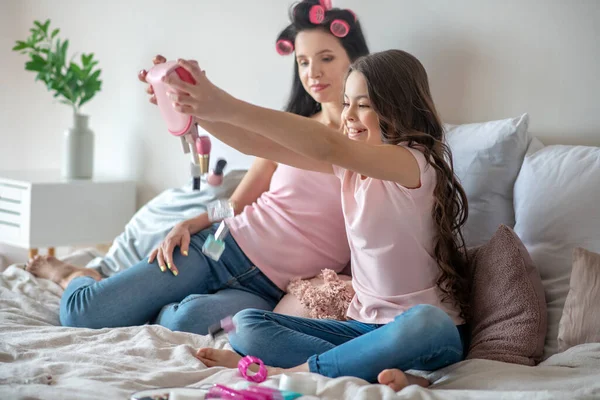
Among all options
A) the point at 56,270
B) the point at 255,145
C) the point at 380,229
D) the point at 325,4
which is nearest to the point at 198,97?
the point at 255,145

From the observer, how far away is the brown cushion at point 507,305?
4.86 ft

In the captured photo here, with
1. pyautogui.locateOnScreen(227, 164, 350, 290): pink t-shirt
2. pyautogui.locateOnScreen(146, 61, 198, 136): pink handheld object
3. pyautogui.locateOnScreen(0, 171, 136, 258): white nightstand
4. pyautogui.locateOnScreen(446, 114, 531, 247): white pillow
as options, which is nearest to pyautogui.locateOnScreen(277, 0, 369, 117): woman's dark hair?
pyautogui.locateOnScreen(227, 164, 350, 290): pink t-shirt

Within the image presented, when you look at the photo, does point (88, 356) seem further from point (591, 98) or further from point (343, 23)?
point (591, 98)

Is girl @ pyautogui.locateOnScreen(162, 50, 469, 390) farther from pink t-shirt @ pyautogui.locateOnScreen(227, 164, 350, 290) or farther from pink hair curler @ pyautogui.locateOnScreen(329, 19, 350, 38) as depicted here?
pink hair curler @ pyautogui.locateOnScreen(329, 19, 350, 38)

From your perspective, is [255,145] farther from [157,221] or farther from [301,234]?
[157,221]

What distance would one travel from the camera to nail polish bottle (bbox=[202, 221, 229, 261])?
180 centimetres

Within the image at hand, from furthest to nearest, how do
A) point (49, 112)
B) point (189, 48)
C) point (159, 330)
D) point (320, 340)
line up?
point (49, 112) → point (189, 48) → point (159, 330) → point (320, 340)

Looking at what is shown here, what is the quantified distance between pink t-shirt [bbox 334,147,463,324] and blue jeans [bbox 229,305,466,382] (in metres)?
0.12

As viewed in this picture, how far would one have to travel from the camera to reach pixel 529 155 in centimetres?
183

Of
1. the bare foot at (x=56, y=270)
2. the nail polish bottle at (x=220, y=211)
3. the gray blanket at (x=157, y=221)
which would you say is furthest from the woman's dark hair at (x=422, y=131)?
the bare foot at (x=56, y=270)

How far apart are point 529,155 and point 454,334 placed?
633 mm

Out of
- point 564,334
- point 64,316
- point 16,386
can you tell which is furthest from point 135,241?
point 564,334

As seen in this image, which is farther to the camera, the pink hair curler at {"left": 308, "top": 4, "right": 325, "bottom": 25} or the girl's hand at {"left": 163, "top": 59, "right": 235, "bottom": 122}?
the pink hair curler at {"left": 308, "top": 4, "right": 325, "bottom": 25}

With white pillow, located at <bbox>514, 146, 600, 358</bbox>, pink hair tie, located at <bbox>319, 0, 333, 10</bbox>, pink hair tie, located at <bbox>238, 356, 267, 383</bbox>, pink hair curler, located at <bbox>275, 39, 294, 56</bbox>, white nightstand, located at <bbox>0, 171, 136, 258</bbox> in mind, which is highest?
pink hair tie, located at <bbox>319, 0, 333, 10</bbox>
